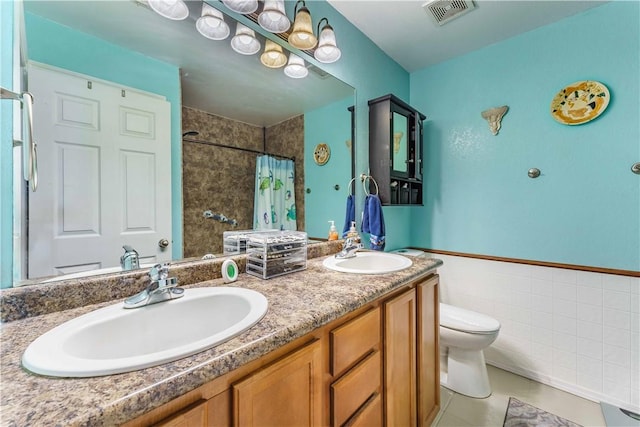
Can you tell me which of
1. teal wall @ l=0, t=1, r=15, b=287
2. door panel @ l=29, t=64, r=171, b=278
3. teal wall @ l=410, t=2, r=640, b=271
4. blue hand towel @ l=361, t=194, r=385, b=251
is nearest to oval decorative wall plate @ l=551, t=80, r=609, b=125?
teal wall @ l=410, t=2, r=640, b=271

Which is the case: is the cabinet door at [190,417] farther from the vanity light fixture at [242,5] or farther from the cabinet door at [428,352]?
the vanity light fixture at [242,5]

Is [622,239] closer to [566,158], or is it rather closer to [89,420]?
[566,158]

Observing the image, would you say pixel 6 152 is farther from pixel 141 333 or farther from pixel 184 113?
pixel 141 333

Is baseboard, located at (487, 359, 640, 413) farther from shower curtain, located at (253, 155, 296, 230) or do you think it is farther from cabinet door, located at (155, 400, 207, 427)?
cabinet door, located at (155, 400, 207, 427)

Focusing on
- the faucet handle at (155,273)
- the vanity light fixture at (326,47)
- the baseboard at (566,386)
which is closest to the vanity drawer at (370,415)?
the faucet handle at (155,273)

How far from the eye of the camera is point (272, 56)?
1303mm

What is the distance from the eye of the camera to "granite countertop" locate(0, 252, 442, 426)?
353 mm

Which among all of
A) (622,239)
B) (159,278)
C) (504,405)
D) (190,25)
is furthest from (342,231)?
(622,239)

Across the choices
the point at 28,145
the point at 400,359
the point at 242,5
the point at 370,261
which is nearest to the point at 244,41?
the point at 242,5

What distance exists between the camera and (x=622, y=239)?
1491 mm

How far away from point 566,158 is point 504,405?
1546 millimetres

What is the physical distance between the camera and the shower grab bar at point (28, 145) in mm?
646

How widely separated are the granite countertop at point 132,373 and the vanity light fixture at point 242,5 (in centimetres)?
113

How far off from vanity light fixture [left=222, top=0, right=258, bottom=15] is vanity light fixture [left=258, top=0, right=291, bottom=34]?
0.25ft
